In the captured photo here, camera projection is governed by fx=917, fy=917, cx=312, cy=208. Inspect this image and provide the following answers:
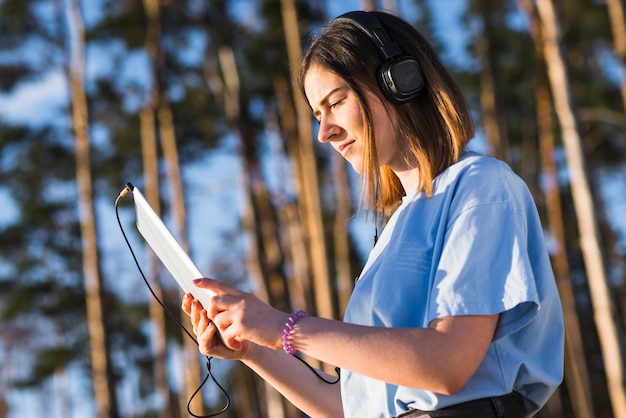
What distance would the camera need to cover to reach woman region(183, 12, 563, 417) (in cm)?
144

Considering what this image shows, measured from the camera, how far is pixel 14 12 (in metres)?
15.4

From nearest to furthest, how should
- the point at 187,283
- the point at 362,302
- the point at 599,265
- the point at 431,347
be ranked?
the point at 431,347, the point at 362,302, the point at 187,283, the point at 599,265

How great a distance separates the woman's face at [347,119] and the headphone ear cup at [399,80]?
38 mm

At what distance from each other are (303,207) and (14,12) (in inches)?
233

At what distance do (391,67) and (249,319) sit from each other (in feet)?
1.74

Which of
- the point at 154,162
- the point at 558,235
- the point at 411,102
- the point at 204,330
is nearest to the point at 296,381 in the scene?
the point at 204,330

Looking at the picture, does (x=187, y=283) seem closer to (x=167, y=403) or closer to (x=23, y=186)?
(x=167, y=403)

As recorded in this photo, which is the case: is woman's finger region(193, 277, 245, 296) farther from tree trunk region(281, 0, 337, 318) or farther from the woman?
tree trunk region(281, 0, 337, 318)

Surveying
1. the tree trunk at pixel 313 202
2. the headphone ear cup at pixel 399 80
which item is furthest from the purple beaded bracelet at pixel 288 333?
the tree trunk at pixel 313 202

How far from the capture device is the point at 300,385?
1.95 metres

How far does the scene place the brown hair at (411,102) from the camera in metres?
1.68

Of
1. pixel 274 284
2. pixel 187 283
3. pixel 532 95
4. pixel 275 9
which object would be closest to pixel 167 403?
pixel 274 284

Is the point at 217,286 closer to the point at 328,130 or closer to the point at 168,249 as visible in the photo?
the point at 168,249

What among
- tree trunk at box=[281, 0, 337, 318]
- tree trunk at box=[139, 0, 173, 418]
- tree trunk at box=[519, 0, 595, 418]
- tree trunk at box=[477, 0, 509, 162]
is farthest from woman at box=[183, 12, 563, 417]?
tree trunk at box=[519, 0, 595, 418]
